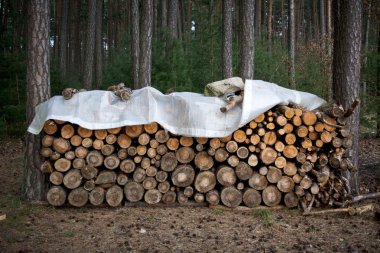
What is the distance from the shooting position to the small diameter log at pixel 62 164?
562 centimetres

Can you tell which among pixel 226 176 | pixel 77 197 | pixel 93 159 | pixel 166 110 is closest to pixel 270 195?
pixel 226 176

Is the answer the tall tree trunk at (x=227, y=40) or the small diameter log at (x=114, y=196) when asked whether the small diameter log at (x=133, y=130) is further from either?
the tall tree trunk at (x=227, y=40)

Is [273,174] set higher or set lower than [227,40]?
lower

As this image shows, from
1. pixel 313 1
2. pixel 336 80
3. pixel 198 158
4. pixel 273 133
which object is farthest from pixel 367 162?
pixel 313 1

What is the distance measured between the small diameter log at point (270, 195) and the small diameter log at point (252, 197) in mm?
103

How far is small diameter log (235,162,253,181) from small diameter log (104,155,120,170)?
74.5 inches

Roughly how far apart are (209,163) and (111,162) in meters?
1.54

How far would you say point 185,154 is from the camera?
19.0ft

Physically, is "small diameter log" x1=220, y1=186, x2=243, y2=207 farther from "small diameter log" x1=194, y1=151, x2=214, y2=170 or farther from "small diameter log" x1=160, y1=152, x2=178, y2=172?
"small diameter log" x1=160, y1=152, x2=178, y2=172

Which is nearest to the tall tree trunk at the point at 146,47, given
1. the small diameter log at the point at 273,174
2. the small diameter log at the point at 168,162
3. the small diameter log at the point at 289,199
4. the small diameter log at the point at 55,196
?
the small diameter log at the point at 168,162

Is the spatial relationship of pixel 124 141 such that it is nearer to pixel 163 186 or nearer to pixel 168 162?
pixel 168 162

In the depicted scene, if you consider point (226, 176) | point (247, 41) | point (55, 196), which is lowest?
point (55, 196)

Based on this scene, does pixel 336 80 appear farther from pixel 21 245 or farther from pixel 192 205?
pixel 21 245

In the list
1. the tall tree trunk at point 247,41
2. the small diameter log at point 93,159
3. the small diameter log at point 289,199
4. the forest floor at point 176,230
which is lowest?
the forest floor at point 176,230
